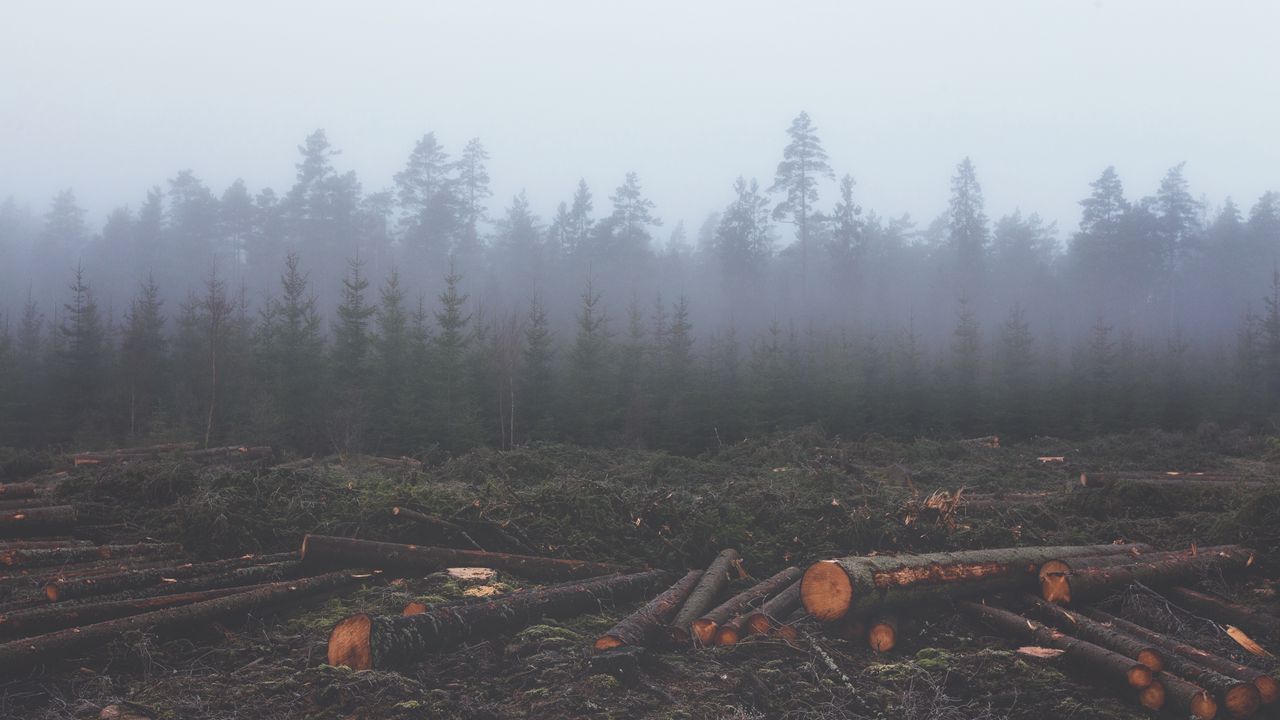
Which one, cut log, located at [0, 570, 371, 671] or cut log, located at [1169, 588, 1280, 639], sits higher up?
cut log, located at [0, 570, 371, 671]

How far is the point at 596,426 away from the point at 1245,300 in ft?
170

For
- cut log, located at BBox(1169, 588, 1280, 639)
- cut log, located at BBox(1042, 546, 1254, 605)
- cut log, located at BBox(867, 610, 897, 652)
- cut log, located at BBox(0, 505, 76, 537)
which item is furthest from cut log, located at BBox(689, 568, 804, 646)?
cut log, located at BBox(0, 505, 76, 537)

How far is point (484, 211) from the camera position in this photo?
52.5 m

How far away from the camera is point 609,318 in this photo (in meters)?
26.3

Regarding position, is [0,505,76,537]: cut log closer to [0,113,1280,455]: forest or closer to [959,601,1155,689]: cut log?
[959,601,1155,689]: cut log

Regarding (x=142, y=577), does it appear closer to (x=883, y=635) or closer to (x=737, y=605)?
(x=737, y=605)

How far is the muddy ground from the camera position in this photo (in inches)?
165

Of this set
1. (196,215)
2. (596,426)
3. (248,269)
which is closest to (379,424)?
(596,426)

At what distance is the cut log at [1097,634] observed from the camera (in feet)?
14.0

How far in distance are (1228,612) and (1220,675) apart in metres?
1.97

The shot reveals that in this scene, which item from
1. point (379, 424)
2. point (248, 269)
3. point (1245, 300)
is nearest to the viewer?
point (379, 424)

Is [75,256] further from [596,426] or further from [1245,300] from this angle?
[1245,300]

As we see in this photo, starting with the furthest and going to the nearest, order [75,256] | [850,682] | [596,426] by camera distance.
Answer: [75,256]
[596,426]
[850,682]

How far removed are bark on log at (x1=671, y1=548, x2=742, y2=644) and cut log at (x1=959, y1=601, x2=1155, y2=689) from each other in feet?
6.85
